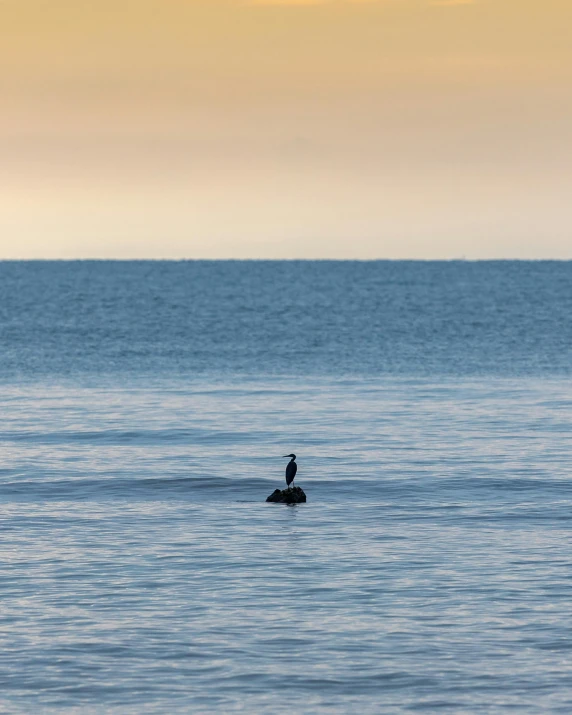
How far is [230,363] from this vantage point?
240 ft

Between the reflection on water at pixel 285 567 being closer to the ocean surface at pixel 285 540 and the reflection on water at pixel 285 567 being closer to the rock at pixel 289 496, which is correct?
the ocean surface at pixel 285 540

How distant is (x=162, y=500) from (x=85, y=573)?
350 inches

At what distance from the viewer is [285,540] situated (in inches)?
1077

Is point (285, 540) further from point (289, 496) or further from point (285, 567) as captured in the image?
point (289, 496)

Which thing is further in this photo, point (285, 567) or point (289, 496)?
point (289, 496)

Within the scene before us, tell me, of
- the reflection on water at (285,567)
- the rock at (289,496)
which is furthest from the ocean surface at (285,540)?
the rock at (289,496)

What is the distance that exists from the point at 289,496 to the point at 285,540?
4.75 metres

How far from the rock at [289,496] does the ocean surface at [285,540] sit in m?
0.42

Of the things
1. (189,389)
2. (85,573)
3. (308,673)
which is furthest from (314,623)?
(189,389)

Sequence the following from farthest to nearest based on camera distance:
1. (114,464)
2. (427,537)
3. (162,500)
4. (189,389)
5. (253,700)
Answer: (189,389) < (114,464) < (162,500) < (427,537) < (253,700)

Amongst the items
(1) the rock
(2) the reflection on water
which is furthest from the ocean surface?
(1) the rock

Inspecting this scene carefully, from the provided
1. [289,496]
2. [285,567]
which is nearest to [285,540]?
[285,567]

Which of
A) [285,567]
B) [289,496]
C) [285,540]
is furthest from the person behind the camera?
[289,496]

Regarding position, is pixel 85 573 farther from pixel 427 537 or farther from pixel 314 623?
pixel 427 537
